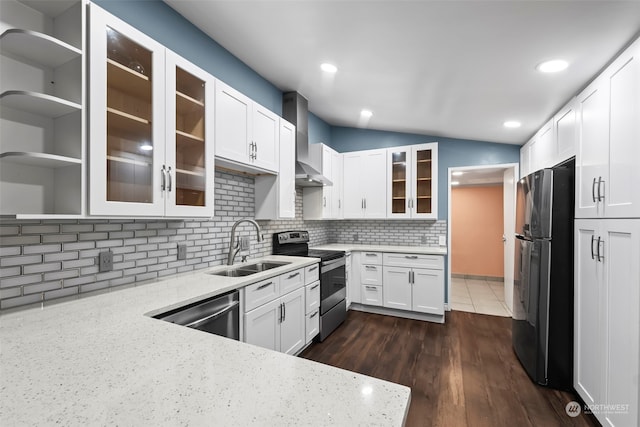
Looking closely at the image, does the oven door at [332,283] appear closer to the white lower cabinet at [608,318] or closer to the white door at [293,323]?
the white door at [293,323]

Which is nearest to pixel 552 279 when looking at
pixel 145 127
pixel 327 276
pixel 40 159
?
pixel 327 276

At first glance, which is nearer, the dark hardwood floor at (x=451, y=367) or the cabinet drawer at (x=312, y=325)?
the dark hardwood floor at (x=451, y=367)

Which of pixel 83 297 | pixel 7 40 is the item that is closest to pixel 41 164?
pixel 7 40

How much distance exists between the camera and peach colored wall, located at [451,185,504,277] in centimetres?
578

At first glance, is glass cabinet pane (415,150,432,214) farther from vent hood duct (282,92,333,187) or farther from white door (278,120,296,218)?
white door (278,120,296,218)

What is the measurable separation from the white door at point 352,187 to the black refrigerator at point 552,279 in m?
2.24

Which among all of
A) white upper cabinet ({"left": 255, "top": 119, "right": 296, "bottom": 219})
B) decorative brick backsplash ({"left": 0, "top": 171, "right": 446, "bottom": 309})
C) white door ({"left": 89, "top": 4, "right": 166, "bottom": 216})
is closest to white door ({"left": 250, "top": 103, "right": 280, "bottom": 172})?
white upper cabinet ({"left": 255, "top": 119, "right": 296, "bottom": 219})

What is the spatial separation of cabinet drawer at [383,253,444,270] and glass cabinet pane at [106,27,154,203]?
2.98 meters

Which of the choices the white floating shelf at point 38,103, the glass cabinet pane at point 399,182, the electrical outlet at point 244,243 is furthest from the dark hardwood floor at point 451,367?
the white floating shelf at point 38,103

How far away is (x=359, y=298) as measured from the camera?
3.95 meters

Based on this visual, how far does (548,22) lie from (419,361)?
2689mm

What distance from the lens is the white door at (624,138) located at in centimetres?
150

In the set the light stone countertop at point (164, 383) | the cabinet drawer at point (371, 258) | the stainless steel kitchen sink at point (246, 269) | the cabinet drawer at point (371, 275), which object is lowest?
the cabinet drawer at point (371, 275)

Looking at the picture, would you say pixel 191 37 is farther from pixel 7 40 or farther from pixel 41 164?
pixel 41 164
